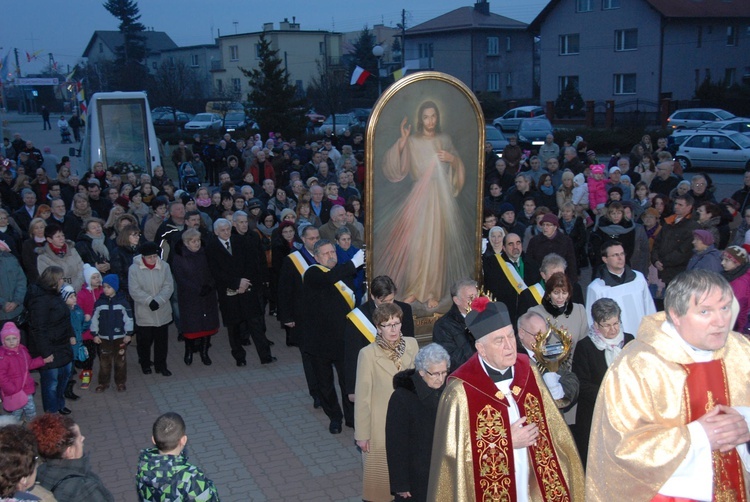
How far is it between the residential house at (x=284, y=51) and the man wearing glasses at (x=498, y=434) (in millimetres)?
64124

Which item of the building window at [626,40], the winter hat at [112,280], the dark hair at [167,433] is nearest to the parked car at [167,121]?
the building window at [626,40]

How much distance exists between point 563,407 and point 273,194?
9.61m

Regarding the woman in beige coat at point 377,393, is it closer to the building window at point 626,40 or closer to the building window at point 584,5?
the building window at point 626,40

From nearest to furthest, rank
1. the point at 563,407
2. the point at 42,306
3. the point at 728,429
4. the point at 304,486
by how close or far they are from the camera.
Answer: the point at 728,429 < the point at 563,407 < the point at 304,486 < the point at 42,306

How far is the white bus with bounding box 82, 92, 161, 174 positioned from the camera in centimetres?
1983

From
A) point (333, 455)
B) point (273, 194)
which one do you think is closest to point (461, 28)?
point (273, 194)

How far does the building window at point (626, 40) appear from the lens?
44.3 meters

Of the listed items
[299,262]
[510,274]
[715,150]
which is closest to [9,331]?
[299,262]

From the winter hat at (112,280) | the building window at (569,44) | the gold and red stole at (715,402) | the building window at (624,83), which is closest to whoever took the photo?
the gold and red stole at (715,402)

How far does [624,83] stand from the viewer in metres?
45.0

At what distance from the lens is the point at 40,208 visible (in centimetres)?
1095

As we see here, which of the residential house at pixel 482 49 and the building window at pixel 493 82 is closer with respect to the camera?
the residential house at pixel 482 49

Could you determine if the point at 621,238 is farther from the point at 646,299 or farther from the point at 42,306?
the point at 42,306

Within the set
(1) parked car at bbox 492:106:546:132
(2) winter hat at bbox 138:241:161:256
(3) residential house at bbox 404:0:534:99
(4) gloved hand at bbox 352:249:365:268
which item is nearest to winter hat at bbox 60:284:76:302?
(2) winter hat at bbox 138:241:161:256
